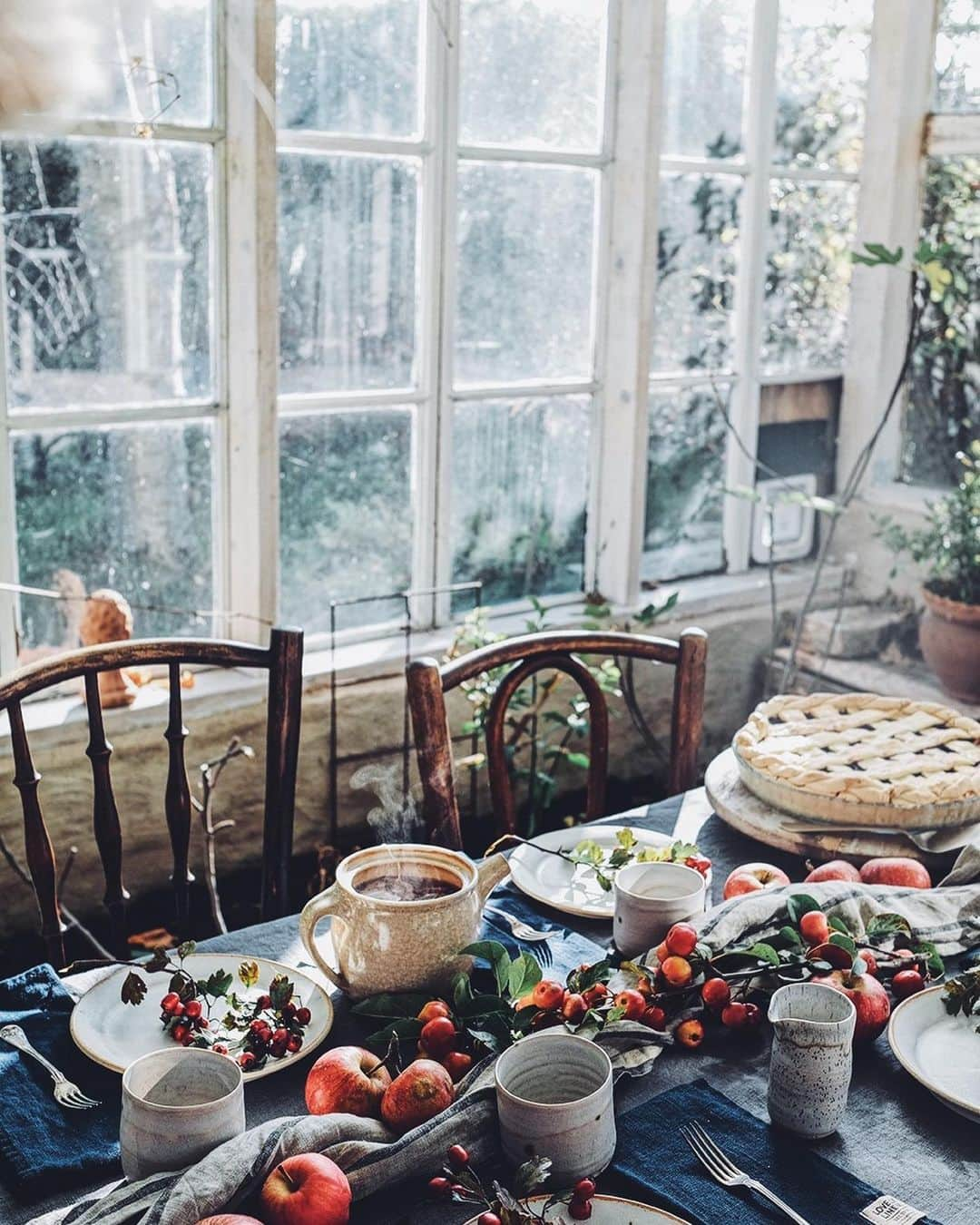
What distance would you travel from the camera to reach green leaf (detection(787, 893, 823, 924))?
140cm

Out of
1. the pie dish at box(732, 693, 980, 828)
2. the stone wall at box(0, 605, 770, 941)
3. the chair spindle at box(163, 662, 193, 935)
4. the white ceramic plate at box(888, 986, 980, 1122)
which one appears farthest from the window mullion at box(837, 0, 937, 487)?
the white ceramic plate at box(888, 986, 980, 1122)

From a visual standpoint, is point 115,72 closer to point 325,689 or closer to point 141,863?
point 325,689

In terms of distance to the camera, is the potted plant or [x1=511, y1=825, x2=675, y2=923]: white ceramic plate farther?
the potted plant

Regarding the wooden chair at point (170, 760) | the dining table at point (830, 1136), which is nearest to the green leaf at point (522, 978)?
the dining table at point (830, 1136)

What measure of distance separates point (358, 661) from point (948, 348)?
1563mm

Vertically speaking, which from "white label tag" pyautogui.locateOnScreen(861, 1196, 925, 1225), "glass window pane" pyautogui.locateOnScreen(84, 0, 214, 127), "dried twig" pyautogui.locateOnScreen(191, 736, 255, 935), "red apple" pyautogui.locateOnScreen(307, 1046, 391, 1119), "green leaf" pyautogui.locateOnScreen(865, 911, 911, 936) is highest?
"glass window pane" pyautogui.locateOnScreen(84, 0, 214, 127)

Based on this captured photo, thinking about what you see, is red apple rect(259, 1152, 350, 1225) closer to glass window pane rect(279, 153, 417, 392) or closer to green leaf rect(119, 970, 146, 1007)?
green leaf rect(119, 970, 146, 1007)

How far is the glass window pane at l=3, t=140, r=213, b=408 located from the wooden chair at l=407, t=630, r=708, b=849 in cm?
80

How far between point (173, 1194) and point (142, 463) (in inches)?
→ 61.3

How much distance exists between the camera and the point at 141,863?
Answer: 7.84 ft

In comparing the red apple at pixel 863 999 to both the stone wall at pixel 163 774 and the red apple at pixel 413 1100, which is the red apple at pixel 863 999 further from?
the stone wall at pixel 163 774

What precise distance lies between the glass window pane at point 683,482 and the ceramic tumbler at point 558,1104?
2.03 metres

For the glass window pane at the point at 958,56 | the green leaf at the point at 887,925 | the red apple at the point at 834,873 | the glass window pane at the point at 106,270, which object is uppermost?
the glass window pane at the point at 958,56

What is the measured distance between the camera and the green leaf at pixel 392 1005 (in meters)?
1.31
